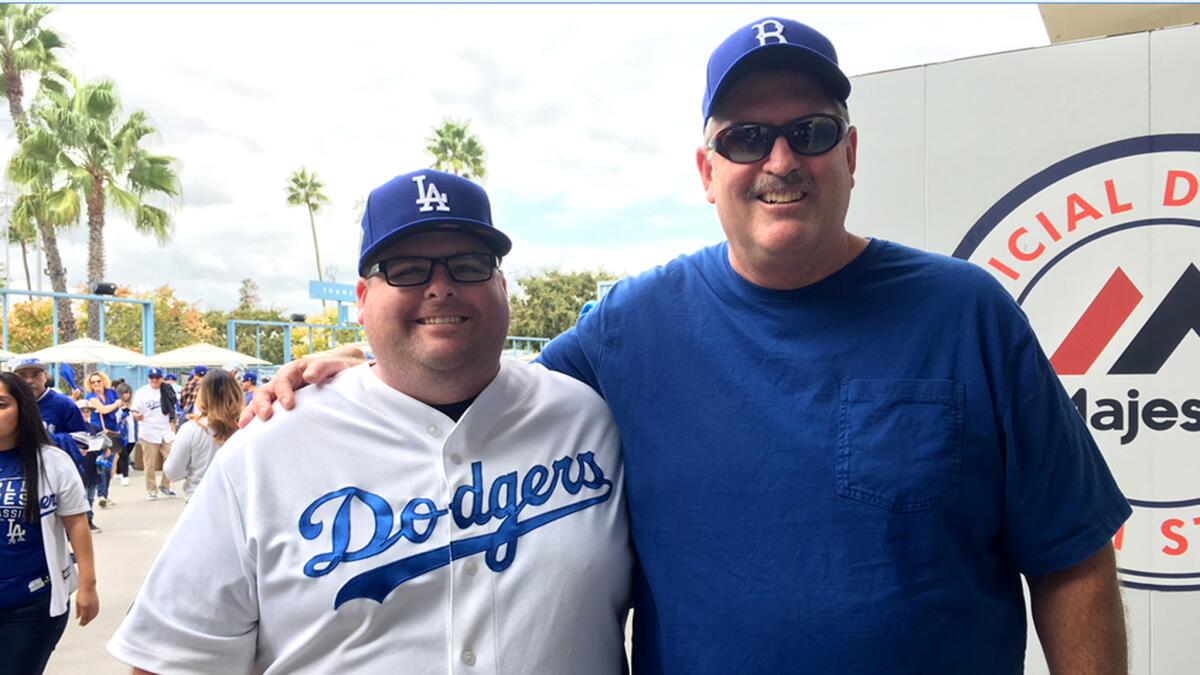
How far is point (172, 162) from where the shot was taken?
2283 cm

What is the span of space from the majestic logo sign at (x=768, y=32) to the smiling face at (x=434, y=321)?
30.8 inches

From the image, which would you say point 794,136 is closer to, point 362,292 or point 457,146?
point 362,292

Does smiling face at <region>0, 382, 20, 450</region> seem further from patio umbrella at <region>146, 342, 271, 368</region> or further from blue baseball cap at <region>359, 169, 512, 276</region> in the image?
patio umbrella at <region>146, 342, 271, 368</region>

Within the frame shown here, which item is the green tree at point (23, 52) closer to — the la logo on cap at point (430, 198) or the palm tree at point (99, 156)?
the palm tree at point (99, 156)

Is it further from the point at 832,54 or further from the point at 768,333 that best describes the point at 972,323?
the point at 832,54

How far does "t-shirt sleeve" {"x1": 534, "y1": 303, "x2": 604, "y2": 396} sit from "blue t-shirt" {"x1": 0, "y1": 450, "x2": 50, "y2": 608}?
10.3 ft

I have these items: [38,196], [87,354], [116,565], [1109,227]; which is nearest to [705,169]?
[1109,227]

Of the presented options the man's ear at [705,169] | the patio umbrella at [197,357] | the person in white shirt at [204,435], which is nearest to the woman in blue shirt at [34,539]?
the person in white shirt at [204,435]

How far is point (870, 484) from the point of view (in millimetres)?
1760

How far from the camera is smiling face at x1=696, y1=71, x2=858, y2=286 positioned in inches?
74.0

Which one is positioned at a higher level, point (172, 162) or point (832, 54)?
point (172, 162)

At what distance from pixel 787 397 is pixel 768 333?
16 cm

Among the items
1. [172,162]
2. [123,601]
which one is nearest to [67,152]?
[172,162]

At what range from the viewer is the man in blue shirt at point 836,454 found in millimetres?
1752
